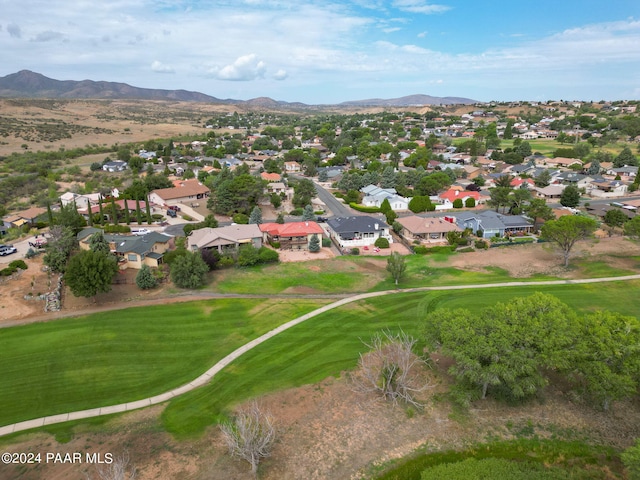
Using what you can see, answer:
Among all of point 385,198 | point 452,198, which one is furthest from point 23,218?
point 452,198

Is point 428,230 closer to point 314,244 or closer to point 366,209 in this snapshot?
point 314,244

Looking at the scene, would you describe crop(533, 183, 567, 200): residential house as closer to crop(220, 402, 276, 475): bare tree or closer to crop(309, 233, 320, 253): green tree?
crop(309, 233, 320, 253): green tree

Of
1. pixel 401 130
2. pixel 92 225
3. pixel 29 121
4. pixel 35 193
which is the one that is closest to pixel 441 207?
pixel 92 225

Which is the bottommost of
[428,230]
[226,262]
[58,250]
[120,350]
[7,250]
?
[120,350]

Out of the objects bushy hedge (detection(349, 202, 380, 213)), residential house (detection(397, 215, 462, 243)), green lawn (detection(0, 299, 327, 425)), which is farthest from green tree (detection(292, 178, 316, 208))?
green lawn (detection(0, 299, 327, 425))

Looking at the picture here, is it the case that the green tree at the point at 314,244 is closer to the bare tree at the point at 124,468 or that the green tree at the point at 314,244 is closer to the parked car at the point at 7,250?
the bare tree at the point at 124,468

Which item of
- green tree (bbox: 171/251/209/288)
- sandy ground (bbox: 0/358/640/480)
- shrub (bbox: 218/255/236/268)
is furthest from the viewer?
shrub (bbox: 218/255/236/268)
